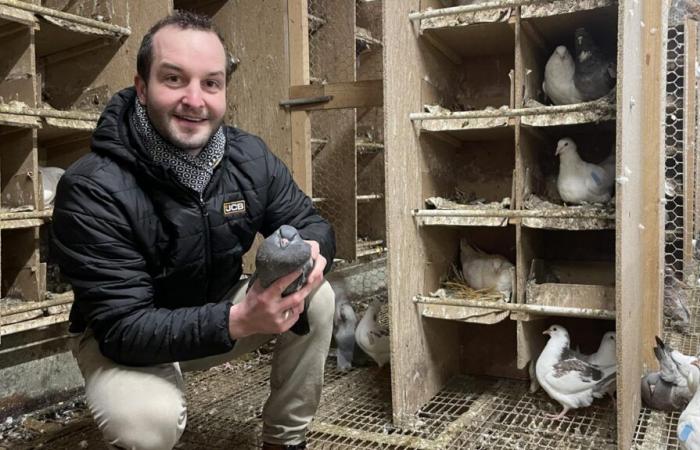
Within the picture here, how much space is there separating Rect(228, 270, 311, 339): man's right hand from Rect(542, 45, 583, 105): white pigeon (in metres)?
1.03

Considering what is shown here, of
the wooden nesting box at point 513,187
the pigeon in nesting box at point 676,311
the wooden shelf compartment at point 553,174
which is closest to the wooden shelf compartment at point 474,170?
the wooden nesting box at point 513,187

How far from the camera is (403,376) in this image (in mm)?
1692

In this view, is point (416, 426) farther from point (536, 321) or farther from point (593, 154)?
point (593, 154)

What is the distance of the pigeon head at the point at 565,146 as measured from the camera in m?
1.77

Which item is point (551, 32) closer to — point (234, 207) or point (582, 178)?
point (582, 178)

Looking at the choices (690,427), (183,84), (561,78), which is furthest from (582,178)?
(183,84)

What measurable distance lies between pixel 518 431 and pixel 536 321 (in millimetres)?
344

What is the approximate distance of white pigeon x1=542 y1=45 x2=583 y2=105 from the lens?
67.0 inches

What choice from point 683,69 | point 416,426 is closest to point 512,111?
point 416,426

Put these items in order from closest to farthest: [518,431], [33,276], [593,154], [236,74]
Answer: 1. [518,431]
2. [33,276]
3. [593,154]
4. [236,74]

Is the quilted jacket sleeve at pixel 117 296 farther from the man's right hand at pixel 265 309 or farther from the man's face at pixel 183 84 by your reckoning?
the man's face at pixel 183 84

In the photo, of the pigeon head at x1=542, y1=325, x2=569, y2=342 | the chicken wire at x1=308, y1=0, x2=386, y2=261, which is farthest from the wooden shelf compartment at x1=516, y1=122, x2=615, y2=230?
the chicken wire at x1=308, y1=0, x2=386, y2=261

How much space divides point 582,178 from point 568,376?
1.81ft

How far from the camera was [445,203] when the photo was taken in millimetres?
1828
